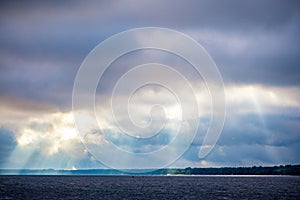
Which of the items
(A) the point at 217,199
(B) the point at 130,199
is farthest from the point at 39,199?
(A) the point at 217,199

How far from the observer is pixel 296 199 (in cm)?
12038

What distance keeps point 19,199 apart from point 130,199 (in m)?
33.6

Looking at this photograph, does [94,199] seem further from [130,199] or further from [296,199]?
[296,199]

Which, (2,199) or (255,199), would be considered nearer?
(2,199)

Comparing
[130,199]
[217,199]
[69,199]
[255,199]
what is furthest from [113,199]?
[255,199]

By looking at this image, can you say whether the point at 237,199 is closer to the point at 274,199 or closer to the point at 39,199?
the point at 274,199

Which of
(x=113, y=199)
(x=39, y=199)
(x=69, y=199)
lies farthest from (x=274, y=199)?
(x=39, y=199)

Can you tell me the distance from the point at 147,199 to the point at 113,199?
10654 millimetres

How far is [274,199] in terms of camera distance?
125m

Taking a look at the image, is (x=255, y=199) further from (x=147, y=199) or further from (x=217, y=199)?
(x=147, y=199)

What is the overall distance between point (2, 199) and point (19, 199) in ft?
16.0

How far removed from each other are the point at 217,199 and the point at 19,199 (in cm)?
6110

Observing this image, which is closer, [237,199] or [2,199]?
[2,199]

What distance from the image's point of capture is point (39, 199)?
122m
